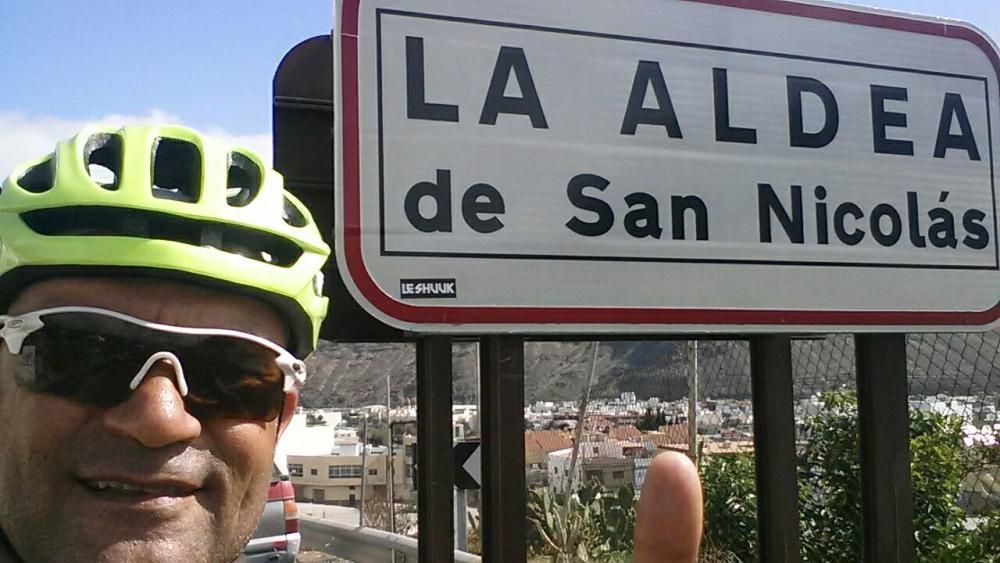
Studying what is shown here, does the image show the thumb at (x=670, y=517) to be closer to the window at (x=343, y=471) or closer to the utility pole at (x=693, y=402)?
the utility pole at (x=693, y=402)

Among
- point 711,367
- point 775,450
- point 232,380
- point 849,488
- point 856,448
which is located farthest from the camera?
point 711,367

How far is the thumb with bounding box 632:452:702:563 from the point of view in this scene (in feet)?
4.00

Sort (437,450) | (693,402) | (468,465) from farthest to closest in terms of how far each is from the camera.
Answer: (693,402)
(468,465)
(437,450)

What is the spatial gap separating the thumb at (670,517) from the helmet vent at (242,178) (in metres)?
0.77

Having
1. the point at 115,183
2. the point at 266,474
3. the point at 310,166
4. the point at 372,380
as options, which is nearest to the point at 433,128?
the point at 310,166

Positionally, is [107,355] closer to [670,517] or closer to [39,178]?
[39,178]

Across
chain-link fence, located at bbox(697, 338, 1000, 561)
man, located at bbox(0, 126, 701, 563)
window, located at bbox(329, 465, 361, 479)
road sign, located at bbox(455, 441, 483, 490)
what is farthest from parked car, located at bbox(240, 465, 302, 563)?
window, located at bbox(329, 465, 361, 479)

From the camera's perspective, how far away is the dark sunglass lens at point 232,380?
3.57 feet

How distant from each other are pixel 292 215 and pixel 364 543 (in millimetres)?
8312

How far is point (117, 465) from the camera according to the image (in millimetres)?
1010

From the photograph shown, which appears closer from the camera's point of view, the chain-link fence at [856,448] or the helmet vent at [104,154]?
the helmet vent at [104,154]

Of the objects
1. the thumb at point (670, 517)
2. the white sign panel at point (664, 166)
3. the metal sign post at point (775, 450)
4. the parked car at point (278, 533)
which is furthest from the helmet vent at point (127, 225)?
the parked car at point (278, 533)

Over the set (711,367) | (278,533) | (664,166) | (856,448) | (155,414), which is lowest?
(278,533)

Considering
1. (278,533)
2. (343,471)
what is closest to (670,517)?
(278,533)
